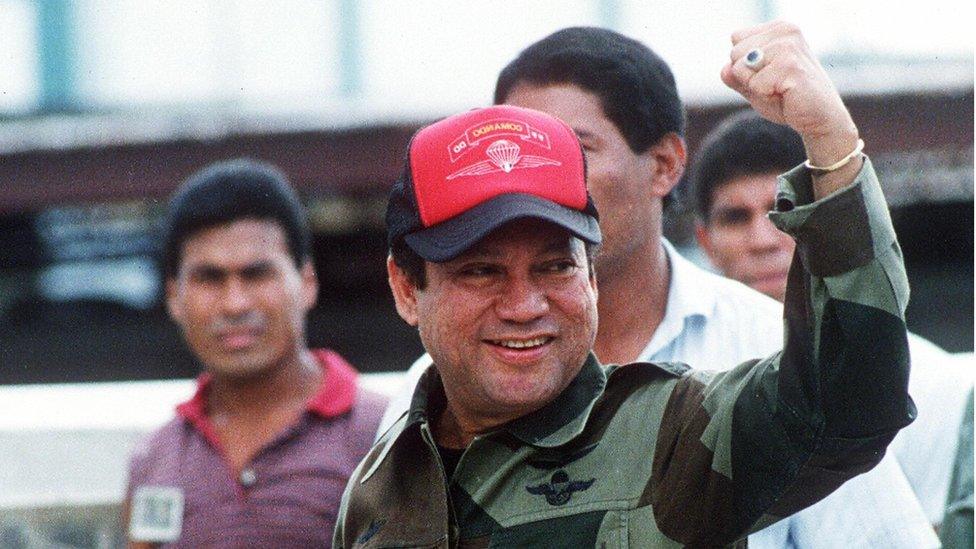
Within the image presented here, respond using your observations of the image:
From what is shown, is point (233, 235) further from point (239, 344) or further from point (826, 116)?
point (826, 116)

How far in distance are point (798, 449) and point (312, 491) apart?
5.89ft

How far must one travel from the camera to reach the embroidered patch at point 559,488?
1.81m

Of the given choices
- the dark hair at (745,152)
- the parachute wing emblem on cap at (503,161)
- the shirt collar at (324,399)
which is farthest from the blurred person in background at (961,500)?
the shirt collar at (324,399)

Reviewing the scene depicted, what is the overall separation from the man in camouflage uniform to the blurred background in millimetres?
3203

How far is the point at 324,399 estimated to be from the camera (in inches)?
137

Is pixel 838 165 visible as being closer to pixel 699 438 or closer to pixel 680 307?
pixel 699 438

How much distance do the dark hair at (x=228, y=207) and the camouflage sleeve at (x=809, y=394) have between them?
2.10 m

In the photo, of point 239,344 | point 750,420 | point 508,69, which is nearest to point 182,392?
point 239,344

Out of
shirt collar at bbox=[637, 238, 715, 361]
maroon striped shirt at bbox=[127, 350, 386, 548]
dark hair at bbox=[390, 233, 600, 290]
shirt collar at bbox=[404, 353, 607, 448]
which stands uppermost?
dark hair at bbox=[390, 233, 600, 290]

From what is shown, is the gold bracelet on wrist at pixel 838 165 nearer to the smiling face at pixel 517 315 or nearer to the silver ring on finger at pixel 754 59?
the silver ring on finger at pixel 754 59

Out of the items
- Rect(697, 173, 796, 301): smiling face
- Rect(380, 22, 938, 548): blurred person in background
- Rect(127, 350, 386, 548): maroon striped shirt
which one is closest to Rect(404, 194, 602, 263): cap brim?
Rect(380, 22, 938, 548): blurred person in background

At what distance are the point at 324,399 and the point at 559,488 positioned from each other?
172cm

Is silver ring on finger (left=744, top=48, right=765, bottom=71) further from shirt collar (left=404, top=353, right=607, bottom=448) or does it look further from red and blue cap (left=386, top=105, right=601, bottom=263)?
shirt collar (left=404, top=353, right=607, bottom=448)

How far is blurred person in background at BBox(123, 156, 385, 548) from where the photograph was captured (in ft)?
10.6
